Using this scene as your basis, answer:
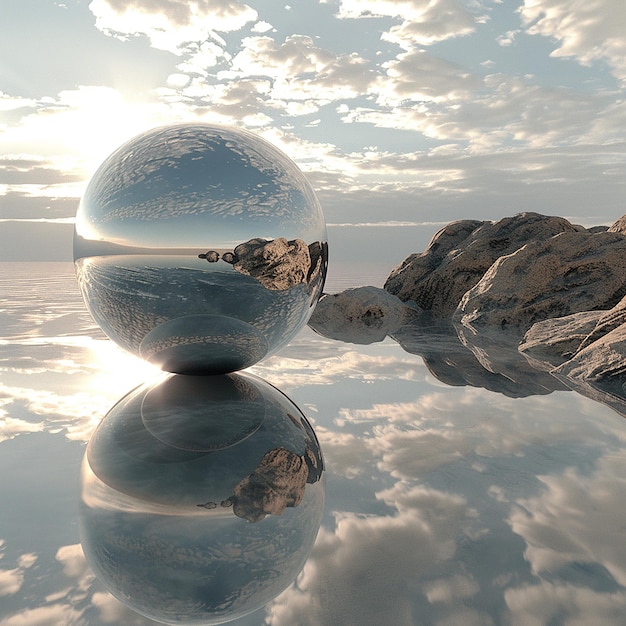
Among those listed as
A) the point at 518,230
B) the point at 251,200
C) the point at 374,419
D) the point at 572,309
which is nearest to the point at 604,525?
the point at 374,419

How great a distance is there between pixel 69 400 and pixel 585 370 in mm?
6071

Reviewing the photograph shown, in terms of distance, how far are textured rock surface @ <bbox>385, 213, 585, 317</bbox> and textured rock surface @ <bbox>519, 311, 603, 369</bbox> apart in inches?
212

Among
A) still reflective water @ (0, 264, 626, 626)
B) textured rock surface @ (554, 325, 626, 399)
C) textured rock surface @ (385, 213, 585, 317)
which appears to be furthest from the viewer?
textured rock surface @ (385, 213, 585, 317)

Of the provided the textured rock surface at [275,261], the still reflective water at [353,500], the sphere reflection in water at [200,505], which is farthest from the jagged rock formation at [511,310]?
the sphere reflection in water at [200,505]

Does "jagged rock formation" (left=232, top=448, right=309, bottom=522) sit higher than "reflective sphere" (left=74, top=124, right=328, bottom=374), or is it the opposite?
"reflective sphere" (left=74, top=124, right=328, bottom=374)

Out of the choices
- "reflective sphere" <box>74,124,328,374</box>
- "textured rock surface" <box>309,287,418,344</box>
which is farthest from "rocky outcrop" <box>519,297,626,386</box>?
"reflective sphere" <box>74,124,328,374</box>

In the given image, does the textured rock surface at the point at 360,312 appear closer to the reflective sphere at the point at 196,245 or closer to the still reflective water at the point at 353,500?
the still reflective water at the point at 353,500

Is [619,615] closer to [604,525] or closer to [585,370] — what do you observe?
[604,525]

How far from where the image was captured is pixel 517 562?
2691mm

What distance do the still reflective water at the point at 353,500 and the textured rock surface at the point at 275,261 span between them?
4.03 ft

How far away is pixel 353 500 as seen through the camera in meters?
A: 3.31

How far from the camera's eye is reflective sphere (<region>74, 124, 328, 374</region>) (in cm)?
455

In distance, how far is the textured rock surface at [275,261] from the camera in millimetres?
4625

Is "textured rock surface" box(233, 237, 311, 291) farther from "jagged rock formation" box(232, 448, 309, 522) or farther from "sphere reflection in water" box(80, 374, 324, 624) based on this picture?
"jagged rock formation" box(232, 448, 309, 522)
